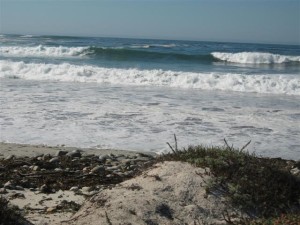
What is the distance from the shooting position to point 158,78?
69.9ft

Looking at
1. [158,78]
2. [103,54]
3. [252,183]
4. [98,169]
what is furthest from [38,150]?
[103,54]

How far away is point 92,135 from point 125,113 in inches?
100

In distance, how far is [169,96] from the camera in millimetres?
15766

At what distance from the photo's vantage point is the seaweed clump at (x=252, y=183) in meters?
4.50

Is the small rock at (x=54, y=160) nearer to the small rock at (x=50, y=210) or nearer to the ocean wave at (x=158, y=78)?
the small rock at (x=50, y=210)

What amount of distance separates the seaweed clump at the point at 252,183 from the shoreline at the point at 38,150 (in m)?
3.11

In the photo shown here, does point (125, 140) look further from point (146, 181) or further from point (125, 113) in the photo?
point (146, 181)

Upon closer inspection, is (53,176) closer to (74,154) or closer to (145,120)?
(74,154)

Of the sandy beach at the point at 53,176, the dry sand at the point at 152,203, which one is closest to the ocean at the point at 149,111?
the sandy beach at the point at 53,176

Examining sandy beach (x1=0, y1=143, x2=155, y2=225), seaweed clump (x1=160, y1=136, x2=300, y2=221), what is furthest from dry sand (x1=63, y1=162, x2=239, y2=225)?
sandy beach (x1=0, y1=143, x2=155, y2=225)

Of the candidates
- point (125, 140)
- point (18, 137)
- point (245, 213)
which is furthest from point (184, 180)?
point (18, 137)

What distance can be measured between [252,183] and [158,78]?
1688 cm

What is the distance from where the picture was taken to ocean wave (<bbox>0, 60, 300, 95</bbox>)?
63.7ft

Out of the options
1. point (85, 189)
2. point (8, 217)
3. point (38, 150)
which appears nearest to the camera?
point (8, 217)
